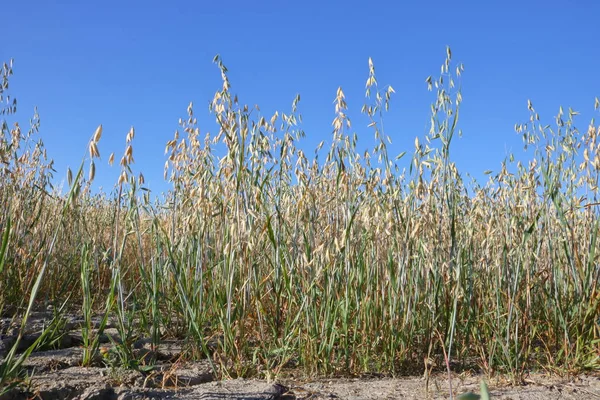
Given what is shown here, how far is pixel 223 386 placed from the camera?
1.93 metres

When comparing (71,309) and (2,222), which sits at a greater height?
(2,222)

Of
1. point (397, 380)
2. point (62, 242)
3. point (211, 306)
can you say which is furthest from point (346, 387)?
point (62, 242)

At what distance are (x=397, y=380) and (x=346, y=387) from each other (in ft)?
0.86

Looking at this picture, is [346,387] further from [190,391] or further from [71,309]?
[71,309]

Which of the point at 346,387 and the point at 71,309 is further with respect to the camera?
the point at 71,309

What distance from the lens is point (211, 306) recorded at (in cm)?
276

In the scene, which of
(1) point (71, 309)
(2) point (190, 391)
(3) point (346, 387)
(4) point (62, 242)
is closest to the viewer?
(2) point (190, 391)

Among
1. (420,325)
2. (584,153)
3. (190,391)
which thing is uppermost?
(584,153)

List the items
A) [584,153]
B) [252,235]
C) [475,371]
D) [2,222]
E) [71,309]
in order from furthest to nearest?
[71,309], [2,222], [584,153], [475,371], [252,235]

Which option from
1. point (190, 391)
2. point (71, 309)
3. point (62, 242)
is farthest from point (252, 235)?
point (62, 242)

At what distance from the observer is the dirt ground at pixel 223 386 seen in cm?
179

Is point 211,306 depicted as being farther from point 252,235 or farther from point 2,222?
point 2,222

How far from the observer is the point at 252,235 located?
2.19 metres

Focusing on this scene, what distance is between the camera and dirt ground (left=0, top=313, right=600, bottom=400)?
1.79m
